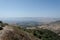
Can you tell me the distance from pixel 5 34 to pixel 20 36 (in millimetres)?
1587

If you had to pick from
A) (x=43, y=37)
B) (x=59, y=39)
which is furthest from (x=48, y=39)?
(x=59, y=39)

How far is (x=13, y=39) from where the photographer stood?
1234 centimetres

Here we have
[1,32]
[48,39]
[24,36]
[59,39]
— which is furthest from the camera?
[59,39]

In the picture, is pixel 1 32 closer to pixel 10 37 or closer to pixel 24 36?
pixel 10 37

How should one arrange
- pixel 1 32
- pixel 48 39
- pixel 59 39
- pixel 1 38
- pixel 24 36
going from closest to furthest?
1. pixel 1 38
2. pixel 1 32
3. pixel 24 36
4. pixel 48 39
5. pixel 59 39

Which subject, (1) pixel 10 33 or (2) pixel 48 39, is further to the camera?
(2) pixel 48 39

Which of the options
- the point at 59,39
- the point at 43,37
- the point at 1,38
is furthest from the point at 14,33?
the point at 59,39

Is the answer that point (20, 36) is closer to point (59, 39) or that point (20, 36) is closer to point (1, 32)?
point (1, 32)

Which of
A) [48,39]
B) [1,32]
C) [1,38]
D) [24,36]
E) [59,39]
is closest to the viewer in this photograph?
[1,38]

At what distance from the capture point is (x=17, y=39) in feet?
41.3

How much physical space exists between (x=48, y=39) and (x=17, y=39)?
264 inches

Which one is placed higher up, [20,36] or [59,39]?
[20,36]

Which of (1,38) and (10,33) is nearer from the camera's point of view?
(1,38)

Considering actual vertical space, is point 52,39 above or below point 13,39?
below
